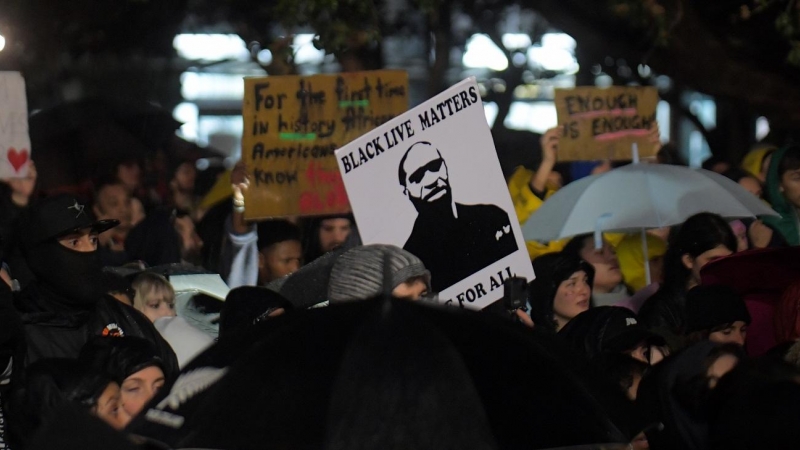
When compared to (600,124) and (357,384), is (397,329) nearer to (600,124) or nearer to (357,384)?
(357,384)

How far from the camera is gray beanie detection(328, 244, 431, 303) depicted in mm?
4707

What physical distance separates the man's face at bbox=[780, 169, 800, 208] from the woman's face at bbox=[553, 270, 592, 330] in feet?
6.87

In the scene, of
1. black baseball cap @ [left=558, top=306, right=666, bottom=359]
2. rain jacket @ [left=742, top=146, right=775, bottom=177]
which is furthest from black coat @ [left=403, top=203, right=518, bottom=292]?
rain jacket @ [left=742, top=146, right=775, bottom=177]

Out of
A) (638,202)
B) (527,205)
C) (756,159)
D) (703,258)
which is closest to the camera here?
(703,258)

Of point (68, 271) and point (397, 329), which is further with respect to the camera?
point (68, 271)

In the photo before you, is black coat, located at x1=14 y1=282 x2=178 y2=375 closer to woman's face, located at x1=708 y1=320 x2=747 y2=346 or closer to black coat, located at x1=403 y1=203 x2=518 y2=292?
black coat, located at x1=403 y1=203 x2=518 y2=292

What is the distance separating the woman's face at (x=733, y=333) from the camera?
6.01m

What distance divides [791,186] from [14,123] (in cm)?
422

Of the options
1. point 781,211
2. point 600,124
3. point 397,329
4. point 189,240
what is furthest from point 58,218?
point 600,124

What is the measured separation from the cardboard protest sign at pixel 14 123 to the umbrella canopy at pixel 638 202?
2.71 meters

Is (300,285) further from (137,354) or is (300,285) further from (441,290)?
(137,354)

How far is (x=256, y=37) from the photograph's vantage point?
16.2 meters

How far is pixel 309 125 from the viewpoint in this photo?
8234mm

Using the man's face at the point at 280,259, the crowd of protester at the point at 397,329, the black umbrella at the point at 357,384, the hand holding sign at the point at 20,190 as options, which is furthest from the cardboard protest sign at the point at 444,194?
the hand holding sign at the point at 20,190
